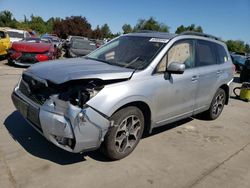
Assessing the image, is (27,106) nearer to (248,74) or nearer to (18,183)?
(18,183)

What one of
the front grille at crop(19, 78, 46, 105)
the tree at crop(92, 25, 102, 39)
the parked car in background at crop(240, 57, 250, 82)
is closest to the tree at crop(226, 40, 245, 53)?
the tree at crop(92, 25, 102, 39)

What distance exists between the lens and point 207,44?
20.2 ft

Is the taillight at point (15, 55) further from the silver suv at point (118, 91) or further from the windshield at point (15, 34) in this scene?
the silver suv at point (118, 91)

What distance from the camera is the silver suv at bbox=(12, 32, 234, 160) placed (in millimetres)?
3674

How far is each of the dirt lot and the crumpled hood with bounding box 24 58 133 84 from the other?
3.61 ft

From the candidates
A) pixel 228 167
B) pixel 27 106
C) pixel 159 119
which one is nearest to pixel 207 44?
pixel 159 119

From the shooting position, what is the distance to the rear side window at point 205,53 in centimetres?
575

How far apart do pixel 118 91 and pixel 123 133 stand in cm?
67

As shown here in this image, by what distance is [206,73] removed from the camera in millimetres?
5809

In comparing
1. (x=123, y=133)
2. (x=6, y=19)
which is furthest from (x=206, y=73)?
(x=6, y=19)

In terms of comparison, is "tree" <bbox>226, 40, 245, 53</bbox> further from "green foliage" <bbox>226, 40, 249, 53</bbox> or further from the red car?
the red car

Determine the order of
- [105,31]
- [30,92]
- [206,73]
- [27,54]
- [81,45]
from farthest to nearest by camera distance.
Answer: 1. [105,31]
2. [81,45]
3. [27,54]
4. [206,73]
5. [30,92]

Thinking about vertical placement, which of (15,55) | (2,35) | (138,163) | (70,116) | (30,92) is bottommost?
(138,163)

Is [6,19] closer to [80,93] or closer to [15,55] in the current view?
[15,55]
